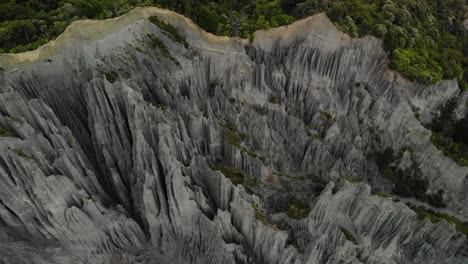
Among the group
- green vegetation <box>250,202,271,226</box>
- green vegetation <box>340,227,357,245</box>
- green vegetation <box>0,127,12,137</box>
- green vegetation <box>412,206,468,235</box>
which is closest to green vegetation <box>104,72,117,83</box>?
green vegetation <box>0,127,12,137</box>

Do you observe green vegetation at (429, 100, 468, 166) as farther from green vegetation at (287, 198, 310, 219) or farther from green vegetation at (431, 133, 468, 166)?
green vegetation at (287, 198, 310, 219)

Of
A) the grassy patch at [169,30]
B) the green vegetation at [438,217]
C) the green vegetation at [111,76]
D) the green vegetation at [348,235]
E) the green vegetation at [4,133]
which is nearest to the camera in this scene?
the green vegetation at [4,133]

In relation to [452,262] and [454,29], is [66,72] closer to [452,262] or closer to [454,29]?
[452,262]

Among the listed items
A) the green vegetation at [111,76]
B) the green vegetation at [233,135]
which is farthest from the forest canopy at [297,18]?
the green vegetation at [233,135]

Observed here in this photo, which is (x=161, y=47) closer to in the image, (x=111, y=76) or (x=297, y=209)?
(x=111, y=76)

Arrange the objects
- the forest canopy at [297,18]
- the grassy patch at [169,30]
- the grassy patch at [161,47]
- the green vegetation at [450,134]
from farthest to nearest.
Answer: the green vegetation at [450,134] → the grassy patch at [169,30] → the grassy patch at [161,47] → the forest canopy at [297,18]

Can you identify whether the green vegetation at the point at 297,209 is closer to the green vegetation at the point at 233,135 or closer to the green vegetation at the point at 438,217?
the green vegetation at the point at 233,135
